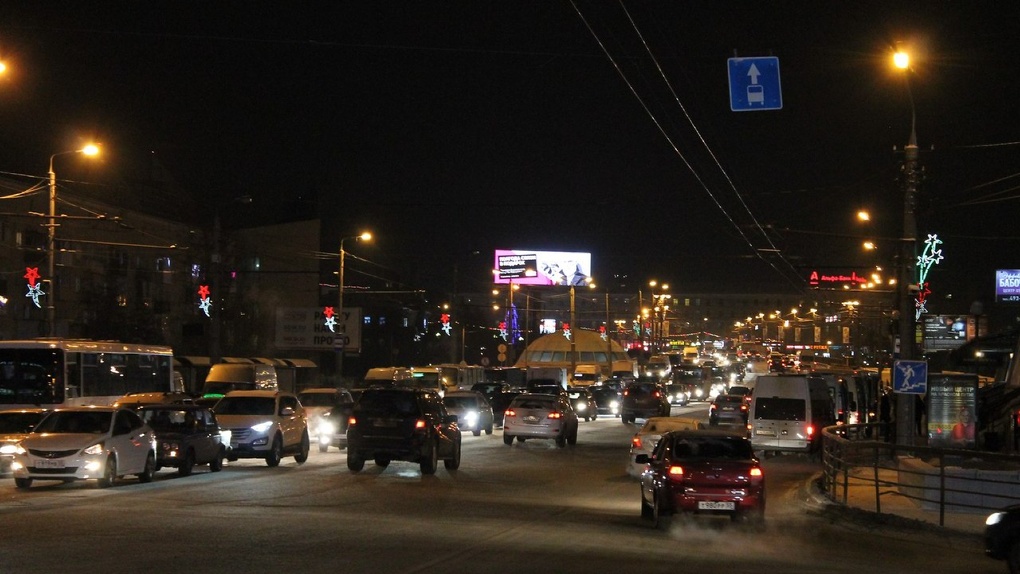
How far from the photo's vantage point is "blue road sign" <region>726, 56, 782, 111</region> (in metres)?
18.1

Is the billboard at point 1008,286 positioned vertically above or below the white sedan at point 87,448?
above

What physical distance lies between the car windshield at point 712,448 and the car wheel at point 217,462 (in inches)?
496

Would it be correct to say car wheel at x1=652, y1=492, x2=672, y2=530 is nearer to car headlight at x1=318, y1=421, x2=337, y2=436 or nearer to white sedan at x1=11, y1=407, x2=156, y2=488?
white sedan at x1=11, y1=407, x2=156, y2=488

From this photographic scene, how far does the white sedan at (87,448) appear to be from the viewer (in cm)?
2081

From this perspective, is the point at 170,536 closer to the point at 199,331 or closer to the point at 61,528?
the point at 61,528

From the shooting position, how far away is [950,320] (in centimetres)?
5878

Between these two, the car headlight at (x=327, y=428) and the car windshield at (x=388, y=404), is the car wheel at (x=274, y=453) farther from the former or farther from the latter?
the car headlight at (x=327, y=428)

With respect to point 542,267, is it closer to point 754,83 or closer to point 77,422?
point 77,422

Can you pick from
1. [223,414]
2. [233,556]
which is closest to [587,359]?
[223,414]

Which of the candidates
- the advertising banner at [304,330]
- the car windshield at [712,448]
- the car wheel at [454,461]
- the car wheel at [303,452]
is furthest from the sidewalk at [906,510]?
the advertising banner at [304,330]

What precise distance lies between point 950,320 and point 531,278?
58323mm

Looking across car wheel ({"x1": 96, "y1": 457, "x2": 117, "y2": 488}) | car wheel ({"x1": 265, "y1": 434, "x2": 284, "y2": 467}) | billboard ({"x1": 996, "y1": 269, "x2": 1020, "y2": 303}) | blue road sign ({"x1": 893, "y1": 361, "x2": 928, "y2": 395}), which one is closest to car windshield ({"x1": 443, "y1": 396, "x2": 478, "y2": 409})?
car wheel ({"x1": 265, "y1": 434, "x2": 284, "y2": 467})

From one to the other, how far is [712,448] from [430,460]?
946 cm

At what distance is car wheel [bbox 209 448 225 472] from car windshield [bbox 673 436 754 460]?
1261 cm
